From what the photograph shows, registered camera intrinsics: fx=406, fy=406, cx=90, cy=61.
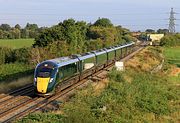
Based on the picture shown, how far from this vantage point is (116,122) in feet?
73.4

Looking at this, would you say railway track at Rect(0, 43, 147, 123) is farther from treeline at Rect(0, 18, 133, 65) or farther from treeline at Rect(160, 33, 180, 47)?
treeline at Rect(160, 33, 180, 47)

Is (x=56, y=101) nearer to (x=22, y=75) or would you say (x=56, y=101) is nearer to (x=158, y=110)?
(x=158, y=110)

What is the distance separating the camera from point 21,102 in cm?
2784

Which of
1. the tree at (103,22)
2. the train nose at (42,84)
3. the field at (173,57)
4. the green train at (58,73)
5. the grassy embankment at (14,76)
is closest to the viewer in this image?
the train nose at (42,84)

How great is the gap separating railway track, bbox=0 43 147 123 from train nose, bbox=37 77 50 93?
674 mm

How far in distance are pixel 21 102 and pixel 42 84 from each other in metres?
1.89

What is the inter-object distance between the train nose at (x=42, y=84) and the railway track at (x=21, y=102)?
67 centimetres

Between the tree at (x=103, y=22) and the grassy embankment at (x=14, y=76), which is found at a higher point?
the tree at (x=103, y=22)

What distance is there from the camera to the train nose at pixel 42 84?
28.2m

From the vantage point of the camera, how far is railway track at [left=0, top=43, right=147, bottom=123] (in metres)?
23.7

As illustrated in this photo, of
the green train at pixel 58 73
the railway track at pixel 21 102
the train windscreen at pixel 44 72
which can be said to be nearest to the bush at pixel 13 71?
the railway track at pixel 21 102

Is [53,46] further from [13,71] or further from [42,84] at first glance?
[42,84]

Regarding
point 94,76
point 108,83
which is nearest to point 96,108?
point 108,83

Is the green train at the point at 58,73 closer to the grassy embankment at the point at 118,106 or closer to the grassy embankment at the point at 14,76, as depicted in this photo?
the grassy embankment at the point at 118,106
